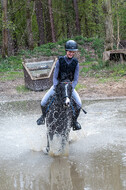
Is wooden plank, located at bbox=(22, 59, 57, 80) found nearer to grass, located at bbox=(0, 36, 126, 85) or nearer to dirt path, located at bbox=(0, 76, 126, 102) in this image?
dirt path, located at bbox=(0, 76, 126, 102)

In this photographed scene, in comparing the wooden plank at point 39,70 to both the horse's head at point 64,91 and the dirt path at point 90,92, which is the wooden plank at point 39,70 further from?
the horse's head at point 64,91

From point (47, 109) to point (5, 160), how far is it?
1.36 meters

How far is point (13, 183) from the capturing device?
17.9 feet

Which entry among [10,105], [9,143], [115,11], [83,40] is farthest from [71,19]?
[9,143]

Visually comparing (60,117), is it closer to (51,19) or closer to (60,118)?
(60,118)

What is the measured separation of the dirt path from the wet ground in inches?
118

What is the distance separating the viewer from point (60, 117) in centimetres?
652

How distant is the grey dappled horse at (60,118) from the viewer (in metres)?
6.21

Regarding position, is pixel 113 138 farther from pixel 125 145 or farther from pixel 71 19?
pixel 71 19

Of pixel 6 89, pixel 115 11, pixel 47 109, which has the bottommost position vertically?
pixel 6 89

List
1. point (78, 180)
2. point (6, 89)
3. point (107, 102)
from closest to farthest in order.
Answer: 1. point (78, 180)
2. point (107, 102)
3. point (6, 89)

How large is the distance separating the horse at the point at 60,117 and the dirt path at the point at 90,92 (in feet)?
22.1

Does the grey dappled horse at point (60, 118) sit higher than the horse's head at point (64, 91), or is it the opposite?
the horse's head at point (64, 91)

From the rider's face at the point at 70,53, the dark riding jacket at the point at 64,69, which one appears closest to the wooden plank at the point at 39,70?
the dark riding jacket at the point at 64,69
